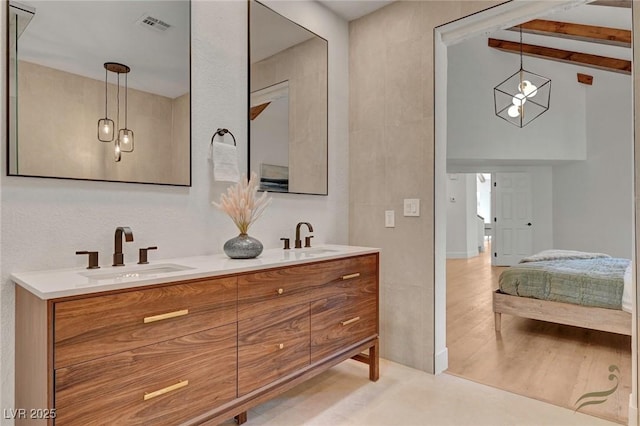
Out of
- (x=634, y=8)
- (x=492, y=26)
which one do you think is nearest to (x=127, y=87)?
(x=492, y=26)

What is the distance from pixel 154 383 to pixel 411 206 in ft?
6.29

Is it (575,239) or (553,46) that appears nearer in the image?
(553,46)

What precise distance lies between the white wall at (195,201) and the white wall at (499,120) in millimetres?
4418

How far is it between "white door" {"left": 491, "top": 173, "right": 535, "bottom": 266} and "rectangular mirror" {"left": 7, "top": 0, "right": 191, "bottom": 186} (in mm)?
7401

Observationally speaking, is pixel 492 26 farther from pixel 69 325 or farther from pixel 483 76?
pixel 483 76

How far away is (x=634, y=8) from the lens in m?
1.81

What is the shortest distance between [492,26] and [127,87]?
2231 mm

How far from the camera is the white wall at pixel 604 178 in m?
6.25

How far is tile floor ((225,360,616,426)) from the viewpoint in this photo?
76.7 inches

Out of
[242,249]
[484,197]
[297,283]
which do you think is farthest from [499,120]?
[484,197]

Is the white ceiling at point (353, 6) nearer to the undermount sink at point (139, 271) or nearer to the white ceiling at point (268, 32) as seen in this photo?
the white ceiling at point (268, 32)

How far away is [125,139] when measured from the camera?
1.78 meters

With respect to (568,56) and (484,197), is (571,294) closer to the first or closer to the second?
(568,56)

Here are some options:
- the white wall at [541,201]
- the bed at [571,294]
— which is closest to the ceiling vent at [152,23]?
the bed at [571,294]
